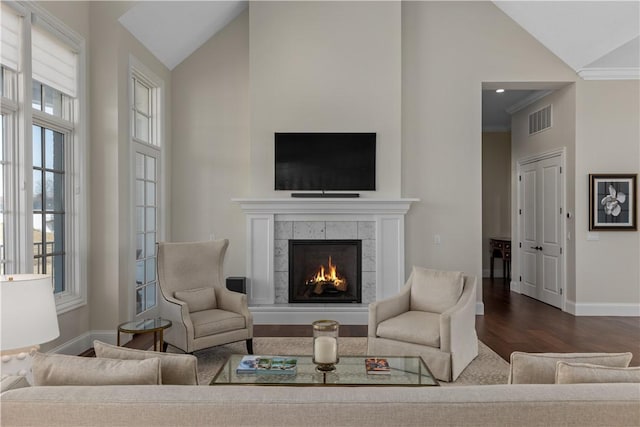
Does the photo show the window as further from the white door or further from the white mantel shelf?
the white door

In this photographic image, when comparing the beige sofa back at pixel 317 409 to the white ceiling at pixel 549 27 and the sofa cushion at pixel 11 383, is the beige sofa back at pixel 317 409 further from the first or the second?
the white ceiling at pixel 549 27

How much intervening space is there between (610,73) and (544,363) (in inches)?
219

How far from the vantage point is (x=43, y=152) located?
12.3 ft

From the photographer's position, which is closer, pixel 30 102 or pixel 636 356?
pixel 30 102

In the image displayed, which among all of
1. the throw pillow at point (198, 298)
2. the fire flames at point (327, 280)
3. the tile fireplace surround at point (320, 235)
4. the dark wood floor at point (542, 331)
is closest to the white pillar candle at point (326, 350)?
the throw pillow at point (198, 298)

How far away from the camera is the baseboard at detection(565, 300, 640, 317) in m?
5.61

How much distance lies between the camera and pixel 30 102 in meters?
3.44

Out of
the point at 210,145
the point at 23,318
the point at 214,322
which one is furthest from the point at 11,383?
the point at 210,145

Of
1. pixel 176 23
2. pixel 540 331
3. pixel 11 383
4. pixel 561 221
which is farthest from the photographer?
pixel 561 221

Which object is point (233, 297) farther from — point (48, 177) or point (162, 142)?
point (162, 142)

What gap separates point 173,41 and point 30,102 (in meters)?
2.25

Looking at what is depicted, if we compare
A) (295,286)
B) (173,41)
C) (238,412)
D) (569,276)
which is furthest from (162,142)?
(569,276)

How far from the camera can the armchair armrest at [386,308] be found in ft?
11.9

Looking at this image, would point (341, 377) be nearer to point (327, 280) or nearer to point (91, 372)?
point (91, 372)
